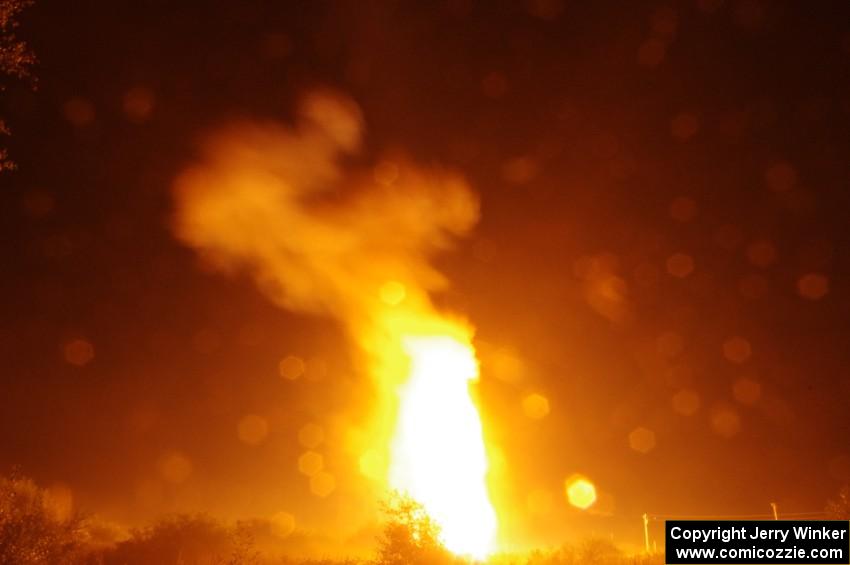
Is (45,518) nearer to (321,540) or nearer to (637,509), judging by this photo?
(321,540)

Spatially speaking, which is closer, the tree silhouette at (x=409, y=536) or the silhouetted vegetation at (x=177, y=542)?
the silhouetted vegetation at (x=177, y=542)

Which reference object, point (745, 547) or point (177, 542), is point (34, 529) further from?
point (745, 547)

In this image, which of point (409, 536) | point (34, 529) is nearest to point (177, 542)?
point (34, 529)

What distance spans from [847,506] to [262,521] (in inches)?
1384

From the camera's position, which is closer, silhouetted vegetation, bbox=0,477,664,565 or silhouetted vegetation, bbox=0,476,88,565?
silhouetted vegetation, bbox=0,476,88,565

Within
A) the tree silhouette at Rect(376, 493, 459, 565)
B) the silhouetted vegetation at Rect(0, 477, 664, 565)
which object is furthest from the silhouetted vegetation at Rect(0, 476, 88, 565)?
the tree silhouette at Rect(376, 493, 459, 565)

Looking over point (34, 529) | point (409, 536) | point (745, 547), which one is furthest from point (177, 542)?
point (745, 547)

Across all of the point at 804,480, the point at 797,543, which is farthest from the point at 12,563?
the point at 804,480

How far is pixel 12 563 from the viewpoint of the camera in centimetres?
1666

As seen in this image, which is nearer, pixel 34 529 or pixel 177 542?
pixel 34 529

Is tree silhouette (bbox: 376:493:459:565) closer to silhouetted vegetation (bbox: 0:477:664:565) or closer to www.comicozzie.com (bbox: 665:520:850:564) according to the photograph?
silhouetted vegetation (bbox: 0:477:664:565)

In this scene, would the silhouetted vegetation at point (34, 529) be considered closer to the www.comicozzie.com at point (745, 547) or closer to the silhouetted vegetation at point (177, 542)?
the silhouetted vegetation at point (177, 542)

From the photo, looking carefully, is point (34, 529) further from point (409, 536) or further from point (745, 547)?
point (745, 547)

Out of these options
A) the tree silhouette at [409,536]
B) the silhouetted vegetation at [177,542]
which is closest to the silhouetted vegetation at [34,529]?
the silhouetted vegetation at [177,542]
